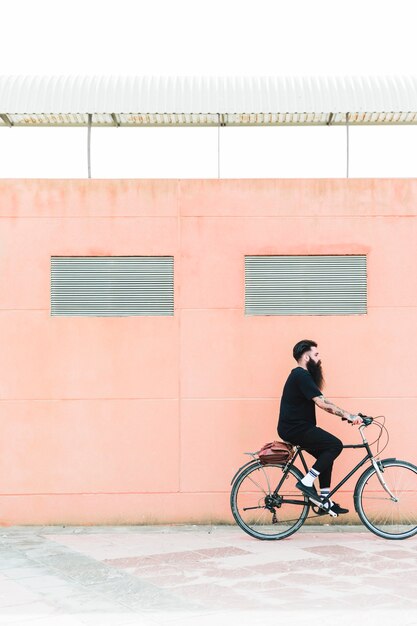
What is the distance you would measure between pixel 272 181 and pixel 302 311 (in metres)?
1.34

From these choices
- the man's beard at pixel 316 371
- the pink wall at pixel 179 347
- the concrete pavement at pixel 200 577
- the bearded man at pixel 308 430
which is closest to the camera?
the concrete pavement at pixel 200 577

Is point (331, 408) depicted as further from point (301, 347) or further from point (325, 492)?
point (325, 492)

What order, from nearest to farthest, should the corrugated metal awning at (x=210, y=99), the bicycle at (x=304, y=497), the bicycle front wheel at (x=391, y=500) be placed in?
the bicycle at (x=304, y=497)
the bicycle front wheel at (x=391, y=500)
the corrugated metal awning at (x=210, y=99)

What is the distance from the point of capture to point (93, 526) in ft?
27.9

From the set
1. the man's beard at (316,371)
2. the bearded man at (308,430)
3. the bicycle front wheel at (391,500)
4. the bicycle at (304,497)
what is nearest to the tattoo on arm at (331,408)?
the bearded man at (308,430)

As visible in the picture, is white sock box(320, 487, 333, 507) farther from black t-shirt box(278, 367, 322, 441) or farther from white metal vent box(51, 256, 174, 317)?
white metal vent box(51, 256, 174, 317)

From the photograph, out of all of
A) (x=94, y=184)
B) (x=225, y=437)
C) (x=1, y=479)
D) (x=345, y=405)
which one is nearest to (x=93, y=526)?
(x=1, y=479)

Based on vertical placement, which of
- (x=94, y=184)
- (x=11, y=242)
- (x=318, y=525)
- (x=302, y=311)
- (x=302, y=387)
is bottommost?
(x=318, y=525)

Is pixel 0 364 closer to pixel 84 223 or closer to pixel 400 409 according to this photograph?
pixel 84 223

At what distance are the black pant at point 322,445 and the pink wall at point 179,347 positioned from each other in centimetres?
88

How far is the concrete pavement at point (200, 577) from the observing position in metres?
5.36

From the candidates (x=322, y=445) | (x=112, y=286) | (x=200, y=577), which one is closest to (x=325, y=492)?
(x=322, y=445)

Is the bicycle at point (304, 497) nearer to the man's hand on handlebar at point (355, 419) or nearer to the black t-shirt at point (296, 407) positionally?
the man's hand on handlebar at point (355, 419)

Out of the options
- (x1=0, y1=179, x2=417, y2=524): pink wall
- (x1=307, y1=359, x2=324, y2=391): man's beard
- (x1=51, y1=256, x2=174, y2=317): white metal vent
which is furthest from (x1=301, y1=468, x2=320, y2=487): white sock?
(x1=51, y1=256, x2=174, y2=317): white metal vent
